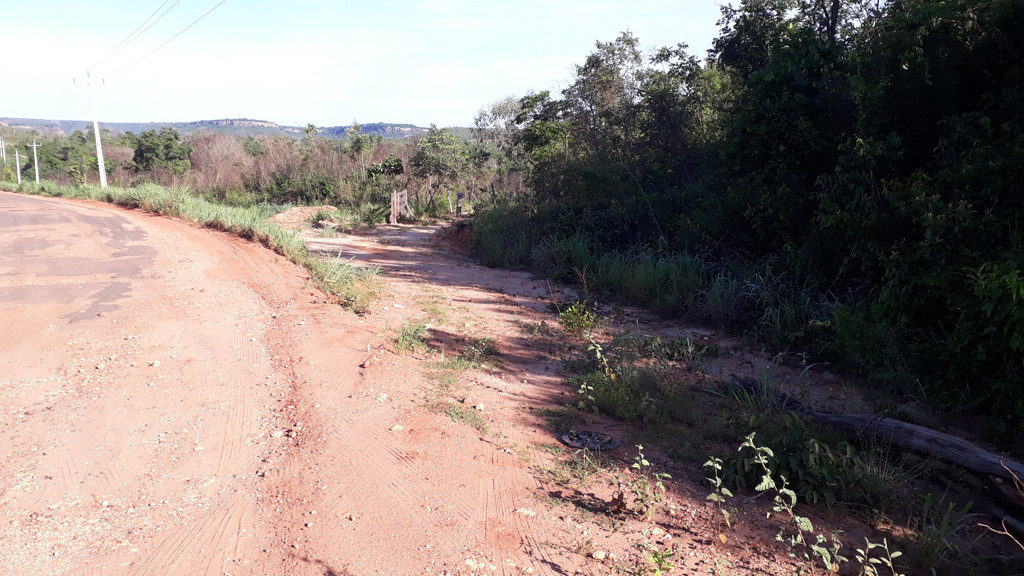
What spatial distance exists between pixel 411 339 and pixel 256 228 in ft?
23.0

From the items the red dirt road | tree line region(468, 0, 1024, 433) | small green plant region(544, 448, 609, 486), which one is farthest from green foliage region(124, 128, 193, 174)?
small green plant region(544, 448, 609, 486)

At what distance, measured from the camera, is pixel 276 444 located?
431cm

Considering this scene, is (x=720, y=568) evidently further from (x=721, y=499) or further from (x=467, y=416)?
(x=467, y=416)

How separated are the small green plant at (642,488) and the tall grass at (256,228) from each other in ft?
16.0

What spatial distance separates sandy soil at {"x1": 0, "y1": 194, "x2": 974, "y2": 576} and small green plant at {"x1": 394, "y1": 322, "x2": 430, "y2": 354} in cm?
12

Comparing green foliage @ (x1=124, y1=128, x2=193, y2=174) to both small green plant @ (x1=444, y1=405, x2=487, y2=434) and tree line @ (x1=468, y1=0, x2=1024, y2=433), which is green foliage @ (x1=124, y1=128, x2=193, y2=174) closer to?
tree line @ (x1=468, y1=0, x2=1024, y2=433)

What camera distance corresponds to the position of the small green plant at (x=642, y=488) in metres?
3.61

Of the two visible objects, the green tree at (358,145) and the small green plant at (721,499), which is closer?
the small green plant at (721,499)

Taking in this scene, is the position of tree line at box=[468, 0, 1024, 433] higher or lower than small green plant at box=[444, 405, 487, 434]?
higher

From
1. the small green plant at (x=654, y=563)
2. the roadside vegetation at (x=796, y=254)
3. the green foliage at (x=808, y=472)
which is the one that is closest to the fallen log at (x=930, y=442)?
the roadside vegetation at (x=796, y=254)

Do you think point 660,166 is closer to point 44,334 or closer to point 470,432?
point 470,432

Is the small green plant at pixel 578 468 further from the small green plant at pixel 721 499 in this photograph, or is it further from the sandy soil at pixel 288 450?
the small green plant at pixel 721 499

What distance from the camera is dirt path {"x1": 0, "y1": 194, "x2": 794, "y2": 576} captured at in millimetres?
3158

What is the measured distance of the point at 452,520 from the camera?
3482mm
